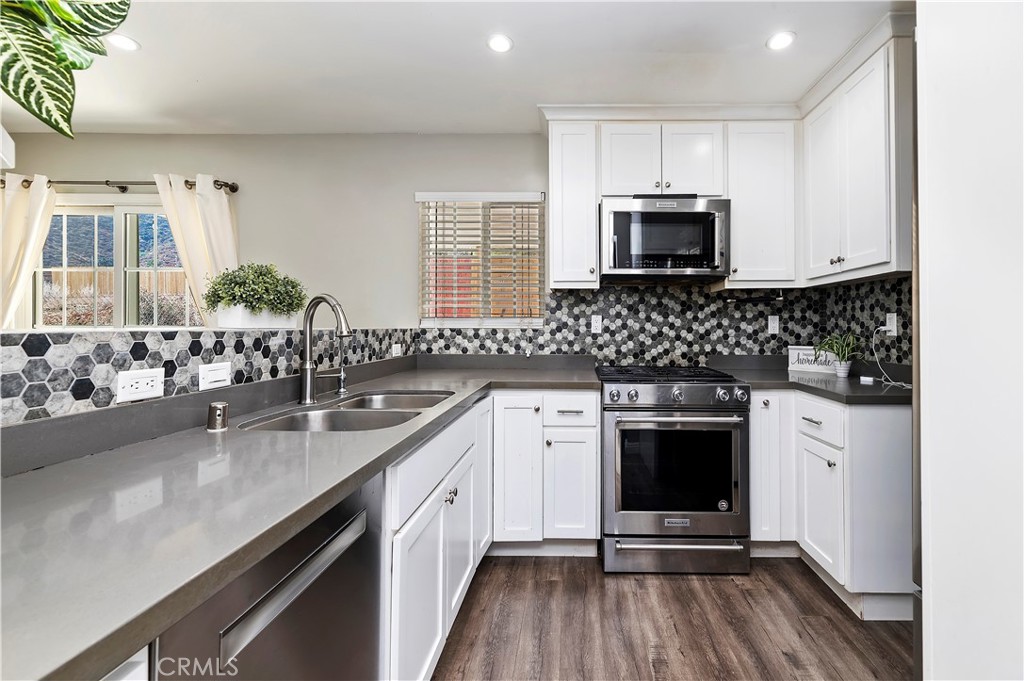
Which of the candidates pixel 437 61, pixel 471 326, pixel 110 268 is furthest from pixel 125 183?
pixel 471 326

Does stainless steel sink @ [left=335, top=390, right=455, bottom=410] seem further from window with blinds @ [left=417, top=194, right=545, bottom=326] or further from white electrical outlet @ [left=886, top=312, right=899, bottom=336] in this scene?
white electrical outlet @ [left=886, top=312, right=899, bottom=336]

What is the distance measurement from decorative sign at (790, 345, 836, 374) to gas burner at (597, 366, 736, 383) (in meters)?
0.49

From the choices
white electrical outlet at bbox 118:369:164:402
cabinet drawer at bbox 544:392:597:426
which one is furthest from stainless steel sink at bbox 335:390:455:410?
white electrical outlet at bbox 118:369:164:402

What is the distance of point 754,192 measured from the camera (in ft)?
8.34

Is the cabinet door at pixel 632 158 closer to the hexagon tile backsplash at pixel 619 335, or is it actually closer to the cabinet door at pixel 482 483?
the hexagon tile backsplash at pixel 619 335

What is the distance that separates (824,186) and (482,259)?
1897 millimetres

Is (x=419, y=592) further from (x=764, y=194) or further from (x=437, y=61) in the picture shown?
(x=764, y=194)

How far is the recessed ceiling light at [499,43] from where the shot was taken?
194cm

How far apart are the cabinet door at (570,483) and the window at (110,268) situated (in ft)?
8.20

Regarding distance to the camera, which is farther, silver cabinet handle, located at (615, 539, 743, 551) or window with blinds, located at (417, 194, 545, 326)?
window with blinds, located at (417, 194, 545, 326)

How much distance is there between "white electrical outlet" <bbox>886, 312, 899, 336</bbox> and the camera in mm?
2196

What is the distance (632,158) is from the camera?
255cm

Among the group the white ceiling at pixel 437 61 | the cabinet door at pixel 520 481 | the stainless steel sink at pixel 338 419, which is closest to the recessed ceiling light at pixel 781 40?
the white ceiling at pixel 437 61

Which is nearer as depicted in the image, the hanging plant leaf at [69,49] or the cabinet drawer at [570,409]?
the hanging plant leaf at [69,49]
